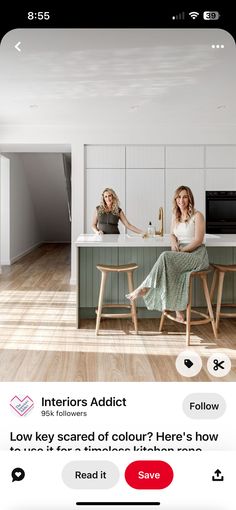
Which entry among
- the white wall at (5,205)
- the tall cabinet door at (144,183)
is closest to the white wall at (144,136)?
the tall cabinet door at (144,183)

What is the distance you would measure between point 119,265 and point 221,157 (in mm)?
2705

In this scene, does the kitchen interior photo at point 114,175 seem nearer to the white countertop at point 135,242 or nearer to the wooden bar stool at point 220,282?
the white countertop at point 135,242

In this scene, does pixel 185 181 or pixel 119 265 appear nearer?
pixel 119 265

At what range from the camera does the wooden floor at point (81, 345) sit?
2.52m

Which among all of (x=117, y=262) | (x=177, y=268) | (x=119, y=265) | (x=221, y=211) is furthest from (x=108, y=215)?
(x=221, y=211)

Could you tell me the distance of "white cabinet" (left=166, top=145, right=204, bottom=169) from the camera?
Answer: 589 cm

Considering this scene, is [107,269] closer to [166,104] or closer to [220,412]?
[166,104]

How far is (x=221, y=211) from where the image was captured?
593cm

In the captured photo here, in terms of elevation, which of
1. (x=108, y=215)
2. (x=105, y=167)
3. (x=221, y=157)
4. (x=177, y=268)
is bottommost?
(x=177, y=268)

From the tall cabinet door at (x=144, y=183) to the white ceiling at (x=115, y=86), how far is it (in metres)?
0.33

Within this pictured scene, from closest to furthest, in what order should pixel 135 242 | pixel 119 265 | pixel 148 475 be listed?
pixel 148 475, pixel 135 242, pixel 119 265

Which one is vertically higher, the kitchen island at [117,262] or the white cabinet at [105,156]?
the white cabinet at [105,156]

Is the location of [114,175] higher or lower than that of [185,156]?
lower

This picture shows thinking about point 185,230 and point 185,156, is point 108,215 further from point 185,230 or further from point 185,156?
point 185,156
